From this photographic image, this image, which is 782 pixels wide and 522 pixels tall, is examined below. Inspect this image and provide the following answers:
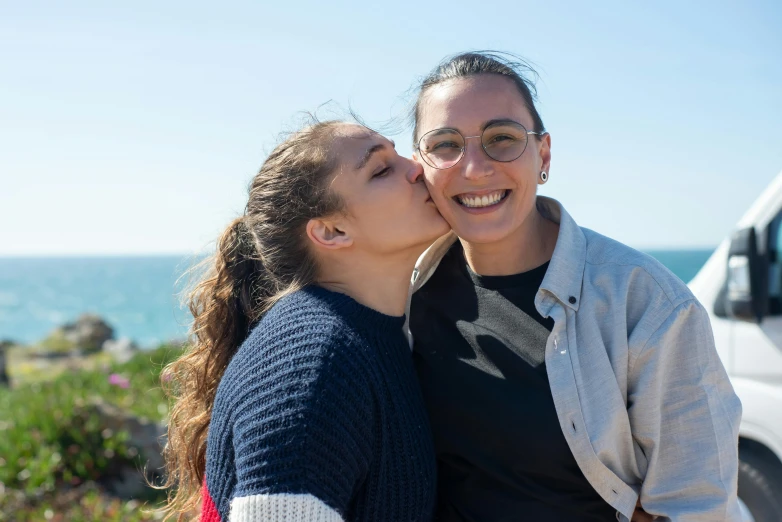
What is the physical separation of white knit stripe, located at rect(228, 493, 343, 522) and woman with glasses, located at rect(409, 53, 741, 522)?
0.68 m

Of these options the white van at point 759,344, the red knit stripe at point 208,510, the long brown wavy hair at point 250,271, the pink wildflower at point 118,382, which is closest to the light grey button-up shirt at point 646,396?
the long brown wavy hair at point 250,271

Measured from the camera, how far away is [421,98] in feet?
9.22

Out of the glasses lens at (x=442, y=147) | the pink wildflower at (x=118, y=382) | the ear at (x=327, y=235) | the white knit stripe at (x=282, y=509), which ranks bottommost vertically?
the pink wildflower at (x=118, y=382)

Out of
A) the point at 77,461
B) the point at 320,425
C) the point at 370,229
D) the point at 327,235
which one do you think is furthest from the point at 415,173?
the point at 77,461

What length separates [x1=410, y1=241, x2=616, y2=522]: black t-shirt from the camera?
2.26 m

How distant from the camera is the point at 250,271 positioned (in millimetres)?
2721

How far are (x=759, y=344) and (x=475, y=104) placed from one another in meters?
2.29

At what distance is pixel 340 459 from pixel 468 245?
1.14 m

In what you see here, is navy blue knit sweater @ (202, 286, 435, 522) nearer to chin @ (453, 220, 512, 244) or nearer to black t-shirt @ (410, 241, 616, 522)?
black t-shirt @ (410, 241, 616, 522)

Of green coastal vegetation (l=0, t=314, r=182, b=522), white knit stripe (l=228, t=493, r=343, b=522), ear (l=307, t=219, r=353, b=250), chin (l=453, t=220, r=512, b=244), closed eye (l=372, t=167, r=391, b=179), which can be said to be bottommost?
green coastal vegetation (l=0, t=314, r=182, b=522)

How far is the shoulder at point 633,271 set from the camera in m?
2.22

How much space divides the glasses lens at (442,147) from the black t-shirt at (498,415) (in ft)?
1.58

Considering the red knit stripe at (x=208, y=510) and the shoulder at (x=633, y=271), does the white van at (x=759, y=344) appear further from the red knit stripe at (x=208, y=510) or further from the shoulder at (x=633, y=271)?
the red knit stripe at (x=208, y=510)

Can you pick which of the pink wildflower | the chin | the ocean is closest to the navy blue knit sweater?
the chin
